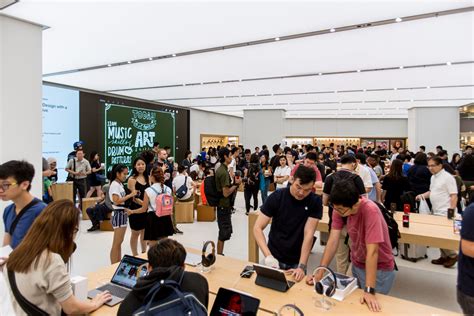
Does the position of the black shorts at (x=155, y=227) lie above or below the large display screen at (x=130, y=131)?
below

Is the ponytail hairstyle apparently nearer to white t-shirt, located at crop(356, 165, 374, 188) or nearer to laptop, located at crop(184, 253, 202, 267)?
laptop, located at crop(184, 253, 202, 267)

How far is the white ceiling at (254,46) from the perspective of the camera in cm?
381

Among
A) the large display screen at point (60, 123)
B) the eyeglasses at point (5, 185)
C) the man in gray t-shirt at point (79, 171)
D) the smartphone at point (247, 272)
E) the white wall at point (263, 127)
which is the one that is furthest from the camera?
the white wall at point (263, 127)

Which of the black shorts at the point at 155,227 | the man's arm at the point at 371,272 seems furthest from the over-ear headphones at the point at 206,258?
the black shorts at the point at 155,227

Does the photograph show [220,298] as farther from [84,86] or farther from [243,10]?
[84,86]

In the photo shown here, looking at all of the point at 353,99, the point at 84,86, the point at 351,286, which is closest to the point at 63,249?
the point at 351,286

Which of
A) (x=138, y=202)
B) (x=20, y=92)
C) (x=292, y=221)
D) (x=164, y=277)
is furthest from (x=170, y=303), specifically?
(x=20, y=92)

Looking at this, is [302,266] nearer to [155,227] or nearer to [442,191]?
[155,227]

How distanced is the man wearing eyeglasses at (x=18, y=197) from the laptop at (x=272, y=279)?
1607 millimetres

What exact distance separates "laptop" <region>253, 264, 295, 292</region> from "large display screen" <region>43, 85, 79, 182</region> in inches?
317

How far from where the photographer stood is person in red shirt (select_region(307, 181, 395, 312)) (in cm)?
202

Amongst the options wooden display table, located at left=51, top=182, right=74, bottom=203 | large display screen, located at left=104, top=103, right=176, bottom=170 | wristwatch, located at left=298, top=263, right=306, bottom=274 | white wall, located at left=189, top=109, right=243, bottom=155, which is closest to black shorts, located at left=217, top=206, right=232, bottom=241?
wristwatch, located at left=298, top=263, right=306, bottom=274

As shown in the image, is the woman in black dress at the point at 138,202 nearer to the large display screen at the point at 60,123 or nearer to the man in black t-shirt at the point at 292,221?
the man in black t-shirt at the point at 292,221

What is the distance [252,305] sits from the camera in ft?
5.43
